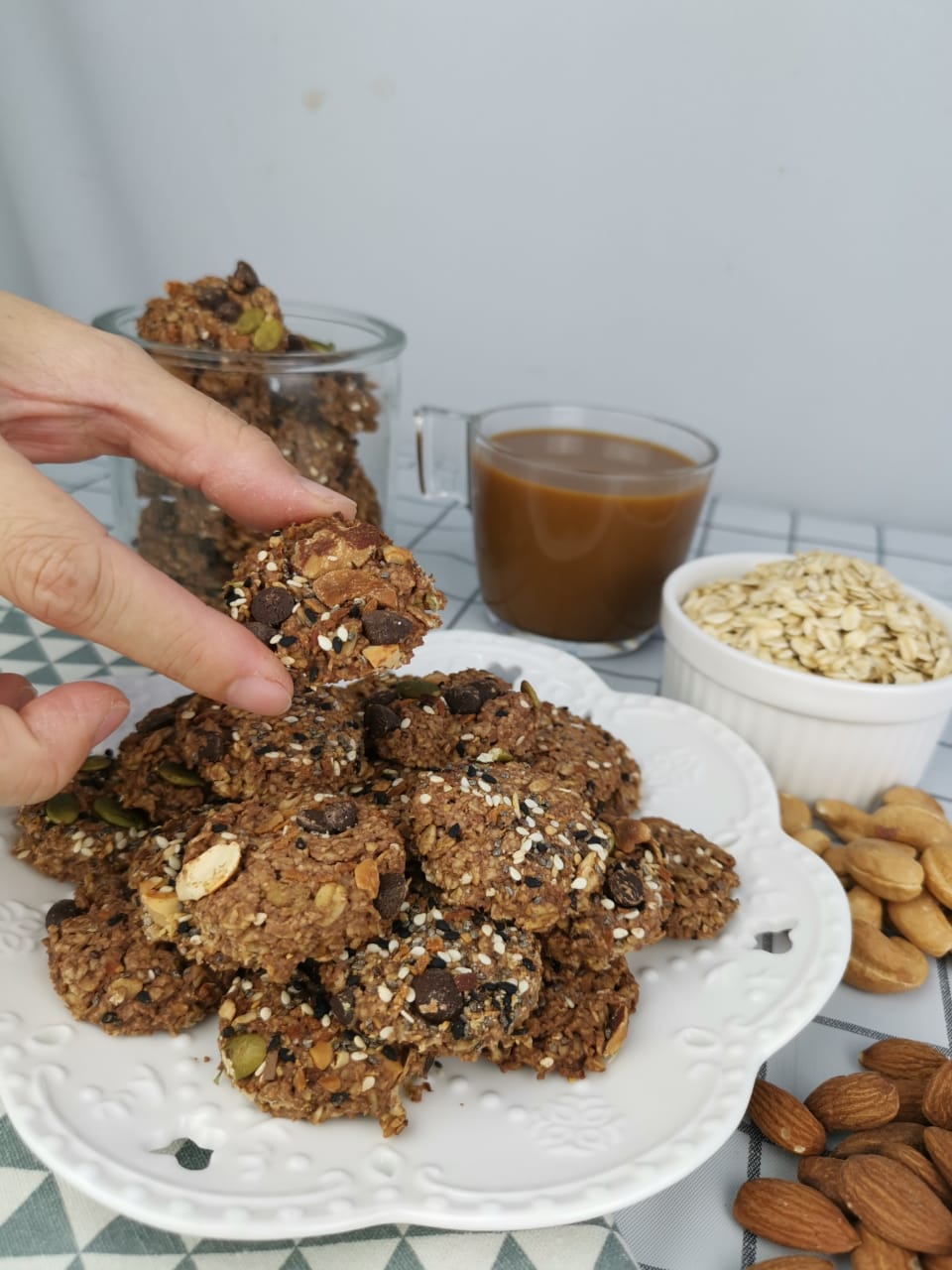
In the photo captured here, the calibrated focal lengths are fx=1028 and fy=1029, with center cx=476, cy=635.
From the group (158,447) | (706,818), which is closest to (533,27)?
(158,447)

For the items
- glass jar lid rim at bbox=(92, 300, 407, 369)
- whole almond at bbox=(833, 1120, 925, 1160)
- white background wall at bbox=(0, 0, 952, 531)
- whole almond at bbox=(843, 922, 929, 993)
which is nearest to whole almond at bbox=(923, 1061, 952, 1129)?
whole almond at bbox=(833, 1120, 925, 1160)

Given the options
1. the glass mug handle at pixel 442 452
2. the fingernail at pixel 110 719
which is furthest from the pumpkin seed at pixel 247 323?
the fingernail at pixel 110 719

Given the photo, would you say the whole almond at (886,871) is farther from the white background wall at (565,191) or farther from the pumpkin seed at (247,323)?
the white background wall at (565,191)

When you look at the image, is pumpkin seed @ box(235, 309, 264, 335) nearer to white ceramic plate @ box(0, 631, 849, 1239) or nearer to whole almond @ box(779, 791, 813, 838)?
white ceramic plate @ box(0, 631, 849, 1239)

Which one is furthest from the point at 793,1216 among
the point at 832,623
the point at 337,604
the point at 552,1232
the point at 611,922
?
the point at 832,623

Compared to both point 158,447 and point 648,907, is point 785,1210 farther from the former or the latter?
point 158,447

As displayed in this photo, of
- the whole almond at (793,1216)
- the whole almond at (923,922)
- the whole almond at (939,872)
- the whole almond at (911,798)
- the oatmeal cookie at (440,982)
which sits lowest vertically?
the whole almond at (911,798)
